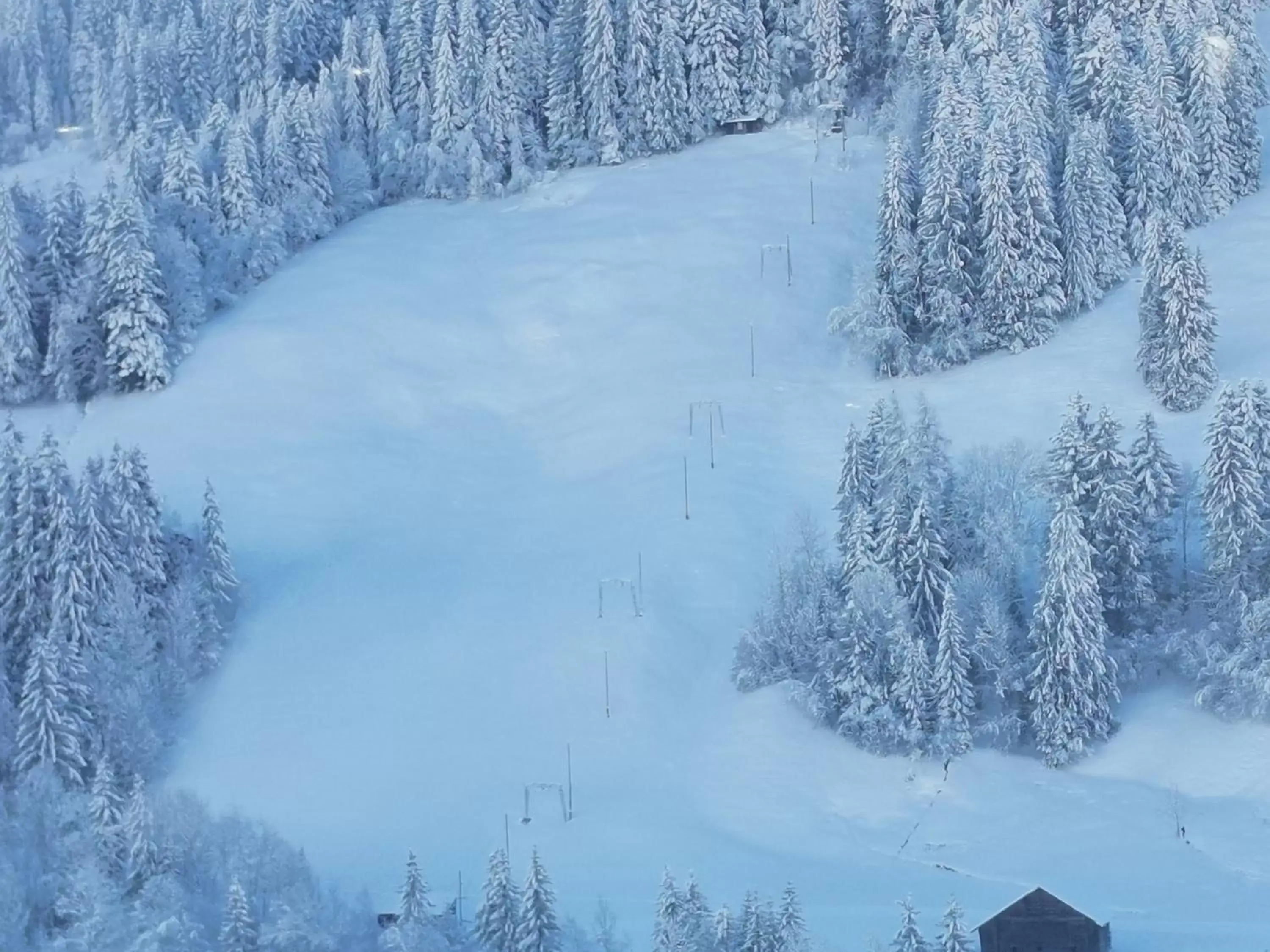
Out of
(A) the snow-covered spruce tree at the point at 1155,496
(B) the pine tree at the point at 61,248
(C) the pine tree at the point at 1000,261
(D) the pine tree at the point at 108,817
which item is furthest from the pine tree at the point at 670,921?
(B) the pine tree at the point at 61,248

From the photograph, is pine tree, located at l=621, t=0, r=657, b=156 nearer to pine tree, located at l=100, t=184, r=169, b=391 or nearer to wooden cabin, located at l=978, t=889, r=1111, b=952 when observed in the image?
pine tree, located at l=100, t=184, r=169, b=391

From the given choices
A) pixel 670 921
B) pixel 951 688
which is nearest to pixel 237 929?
pixel 670 921

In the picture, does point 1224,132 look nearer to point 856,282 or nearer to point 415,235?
point 856,282

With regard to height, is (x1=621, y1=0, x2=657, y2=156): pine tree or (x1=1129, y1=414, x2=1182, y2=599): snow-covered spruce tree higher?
(x1=621, y1=0, x2=657, y2=156): pine tree

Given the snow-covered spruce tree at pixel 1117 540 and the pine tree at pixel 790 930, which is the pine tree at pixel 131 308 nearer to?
the snow-covered spruce tree at pixel 1117 540

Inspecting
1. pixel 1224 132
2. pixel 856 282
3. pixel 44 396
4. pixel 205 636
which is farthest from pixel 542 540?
pixel 1224 132

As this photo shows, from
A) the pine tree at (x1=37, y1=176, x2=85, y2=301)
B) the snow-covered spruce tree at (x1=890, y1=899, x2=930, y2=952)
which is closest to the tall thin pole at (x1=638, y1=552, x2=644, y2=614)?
the snow-covered spruce tree at (x1=890, y1=899, x2=930, y2=952)

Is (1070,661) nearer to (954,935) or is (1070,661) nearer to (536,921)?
(954,935)
